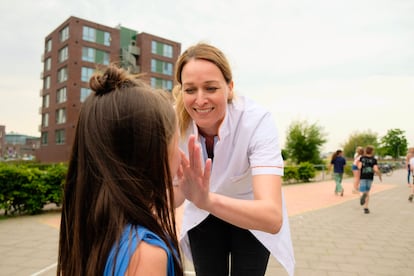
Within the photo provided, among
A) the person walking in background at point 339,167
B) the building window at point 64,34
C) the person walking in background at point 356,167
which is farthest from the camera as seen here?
the building window at point 64,34

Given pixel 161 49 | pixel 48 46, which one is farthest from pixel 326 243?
pixel 48 46

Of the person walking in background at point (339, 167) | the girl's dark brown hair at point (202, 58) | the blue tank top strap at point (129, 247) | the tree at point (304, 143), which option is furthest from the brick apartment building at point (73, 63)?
the blue tank top strap at point (129, 247)

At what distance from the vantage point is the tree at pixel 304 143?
99.1 feet

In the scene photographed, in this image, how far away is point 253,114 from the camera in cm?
176

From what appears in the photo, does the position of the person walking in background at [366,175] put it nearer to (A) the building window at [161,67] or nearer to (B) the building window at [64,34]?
(B) the building window at [64,34]

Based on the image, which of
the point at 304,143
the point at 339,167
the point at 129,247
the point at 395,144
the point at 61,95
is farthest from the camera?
the point at 395,144

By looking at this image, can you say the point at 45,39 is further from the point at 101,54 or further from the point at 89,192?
the point at 89,192

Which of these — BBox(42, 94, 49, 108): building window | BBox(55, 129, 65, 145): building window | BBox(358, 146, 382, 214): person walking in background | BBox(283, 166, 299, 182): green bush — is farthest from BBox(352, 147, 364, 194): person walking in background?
BBox(42, 94, 49, 108): building window

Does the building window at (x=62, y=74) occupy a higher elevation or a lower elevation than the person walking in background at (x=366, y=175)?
higher

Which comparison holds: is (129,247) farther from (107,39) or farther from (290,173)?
(107,39)

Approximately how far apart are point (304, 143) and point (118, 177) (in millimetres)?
30559

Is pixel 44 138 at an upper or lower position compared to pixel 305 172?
upper

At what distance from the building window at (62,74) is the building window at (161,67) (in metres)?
10.5

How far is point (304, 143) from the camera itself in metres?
30.3
